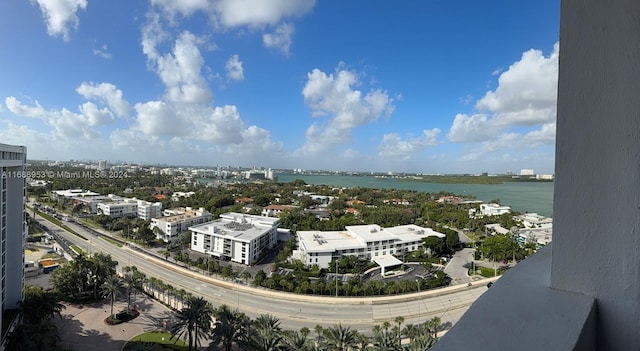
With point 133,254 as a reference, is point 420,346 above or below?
above

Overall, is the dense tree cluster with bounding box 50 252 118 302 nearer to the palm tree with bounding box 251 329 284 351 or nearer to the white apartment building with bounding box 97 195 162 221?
the palm tree with bounding box 251 329 284 351

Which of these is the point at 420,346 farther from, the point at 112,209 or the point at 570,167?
the point at 112,209

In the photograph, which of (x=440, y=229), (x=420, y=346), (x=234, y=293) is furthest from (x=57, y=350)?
(x=440, y=229)

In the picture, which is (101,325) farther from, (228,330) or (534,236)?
(534,236)

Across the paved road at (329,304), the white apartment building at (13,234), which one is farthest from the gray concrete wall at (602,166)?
the white apartment building at (13,234)

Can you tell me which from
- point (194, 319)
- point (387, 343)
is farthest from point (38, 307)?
point (387, 343)

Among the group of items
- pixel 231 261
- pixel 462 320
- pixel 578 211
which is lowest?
pixel 231 261
